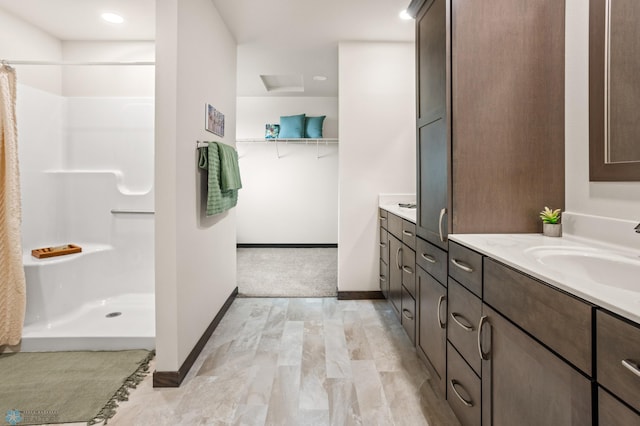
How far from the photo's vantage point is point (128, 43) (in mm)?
2844

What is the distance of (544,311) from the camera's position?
0.81 m

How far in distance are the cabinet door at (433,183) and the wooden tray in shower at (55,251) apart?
2.65 metres

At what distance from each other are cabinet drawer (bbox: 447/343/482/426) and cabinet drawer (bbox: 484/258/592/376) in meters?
0.37

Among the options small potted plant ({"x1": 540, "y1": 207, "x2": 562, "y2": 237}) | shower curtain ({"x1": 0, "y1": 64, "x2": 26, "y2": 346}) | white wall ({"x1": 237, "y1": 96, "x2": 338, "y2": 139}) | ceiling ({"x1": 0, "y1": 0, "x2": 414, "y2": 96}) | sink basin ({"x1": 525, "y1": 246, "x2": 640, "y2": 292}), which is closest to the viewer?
sink basin ({"x1": 525, "y1": 246, "x2": 640, "y2": 292})

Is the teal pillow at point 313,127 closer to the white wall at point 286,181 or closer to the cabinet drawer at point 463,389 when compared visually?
the white wall at point 286,181

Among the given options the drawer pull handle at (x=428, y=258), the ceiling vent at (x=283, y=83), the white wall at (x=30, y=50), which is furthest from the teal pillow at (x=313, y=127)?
the drawer pull handle at (x=428, y=258)

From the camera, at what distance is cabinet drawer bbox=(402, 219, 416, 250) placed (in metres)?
2.01

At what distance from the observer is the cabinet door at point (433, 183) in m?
1.46

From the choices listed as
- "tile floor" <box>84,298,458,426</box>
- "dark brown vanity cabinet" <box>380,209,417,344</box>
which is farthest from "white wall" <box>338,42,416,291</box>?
"tile floor" <box>84,298,458,426</box>

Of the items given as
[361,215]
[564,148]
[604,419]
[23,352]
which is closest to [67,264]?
[23,352]

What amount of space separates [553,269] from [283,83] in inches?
177


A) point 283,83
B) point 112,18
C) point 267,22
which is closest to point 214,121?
point 267,22

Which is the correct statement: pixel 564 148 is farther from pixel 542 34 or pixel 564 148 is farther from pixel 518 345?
pixel 518 345

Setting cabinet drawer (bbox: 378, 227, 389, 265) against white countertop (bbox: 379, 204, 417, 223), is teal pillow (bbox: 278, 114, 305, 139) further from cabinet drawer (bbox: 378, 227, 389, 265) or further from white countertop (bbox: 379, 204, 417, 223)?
cabinet drawer (bbox: 378, 227, 389, 265)
